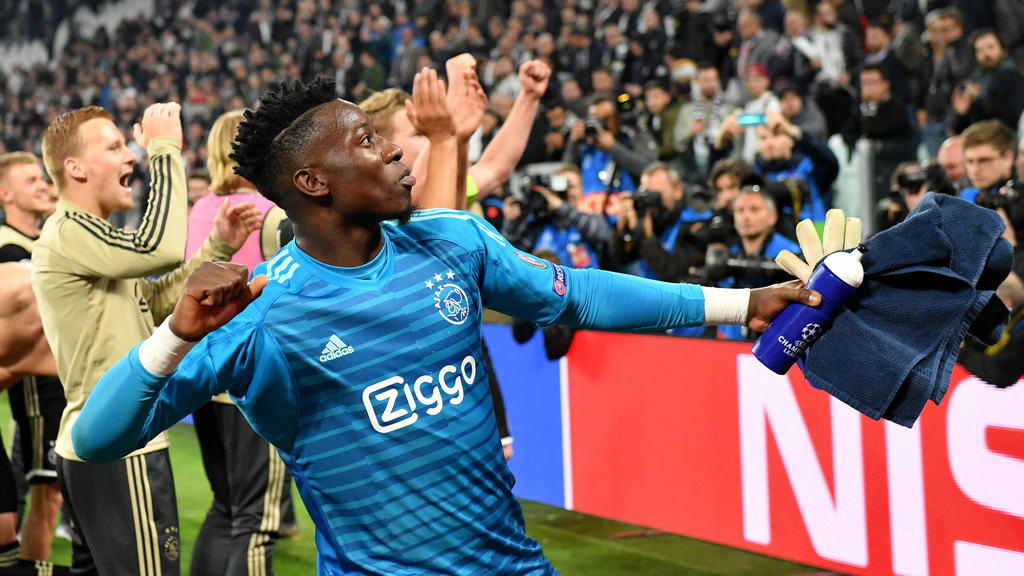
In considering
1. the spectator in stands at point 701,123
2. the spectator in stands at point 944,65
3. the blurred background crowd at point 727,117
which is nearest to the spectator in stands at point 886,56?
the blurred background crowd at point 727,117

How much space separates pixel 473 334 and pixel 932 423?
2305 mm

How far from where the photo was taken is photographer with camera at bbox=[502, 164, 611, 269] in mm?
7156

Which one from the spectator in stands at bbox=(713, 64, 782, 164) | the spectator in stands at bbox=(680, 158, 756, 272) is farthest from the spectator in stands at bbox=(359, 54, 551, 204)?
the spectator in stands at bbox=(713, 64, 782, 164)

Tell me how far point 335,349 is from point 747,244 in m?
4.13

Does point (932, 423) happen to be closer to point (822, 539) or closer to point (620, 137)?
point (822, 539)

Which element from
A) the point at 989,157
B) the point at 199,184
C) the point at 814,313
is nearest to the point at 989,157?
the point at 989,157

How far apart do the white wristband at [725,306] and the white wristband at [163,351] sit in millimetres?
1084

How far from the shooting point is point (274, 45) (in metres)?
19.8

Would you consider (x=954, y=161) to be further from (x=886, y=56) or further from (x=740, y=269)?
(x=886, y=56)

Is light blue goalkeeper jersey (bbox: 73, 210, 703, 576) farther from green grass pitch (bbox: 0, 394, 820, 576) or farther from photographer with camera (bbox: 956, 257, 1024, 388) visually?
green grass pitch (bbox: 0, 394, 820, 576)

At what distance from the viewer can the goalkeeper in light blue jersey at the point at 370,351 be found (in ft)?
7.04

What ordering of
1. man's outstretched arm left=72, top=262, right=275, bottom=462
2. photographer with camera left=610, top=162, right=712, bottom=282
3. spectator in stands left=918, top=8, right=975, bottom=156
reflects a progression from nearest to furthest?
man's outstretched arm left=72, top=262, right=275, bottom=462
photographer with camera left=610, top=162, right=712, bottom=282
spectator in stands left=918, top=8, right=975, bottom=156

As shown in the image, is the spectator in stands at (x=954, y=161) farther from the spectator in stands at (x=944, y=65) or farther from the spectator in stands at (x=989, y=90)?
the spectator in stands at (x=944, y=65)

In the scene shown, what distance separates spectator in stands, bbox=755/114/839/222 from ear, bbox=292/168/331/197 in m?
5.38
